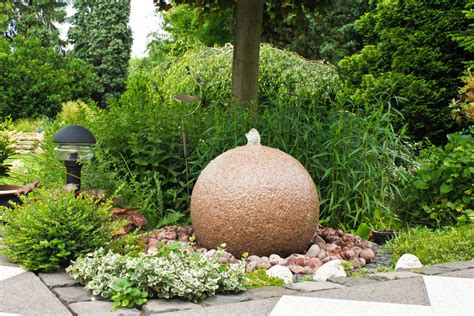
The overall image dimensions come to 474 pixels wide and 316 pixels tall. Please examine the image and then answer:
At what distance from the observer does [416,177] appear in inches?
232

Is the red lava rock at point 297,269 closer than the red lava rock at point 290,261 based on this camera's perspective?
Yes

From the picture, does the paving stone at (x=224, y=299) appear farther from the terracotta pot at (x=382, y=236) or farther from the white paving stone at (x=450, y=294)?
the terracotta pot at (x=382, y=236)

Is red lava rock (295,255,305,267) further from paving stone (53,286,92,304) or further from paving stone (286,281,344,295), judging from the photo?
paving stone (53,286,92,304)

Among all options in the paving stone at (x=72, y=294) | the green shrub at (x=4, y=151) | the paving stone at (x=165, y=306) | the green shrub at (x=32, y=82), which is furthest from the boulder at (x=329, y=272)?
the green shrub at (x=32, y=82)

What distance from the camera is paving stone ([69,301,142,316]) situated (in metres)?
2.79

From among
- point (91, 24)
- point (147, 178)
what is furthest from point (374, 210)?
point (91, 24)

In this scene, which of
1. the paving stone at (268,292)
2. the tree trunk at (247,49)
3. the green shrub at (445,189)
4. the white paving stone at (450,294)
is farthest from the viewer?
the tree trunk at (247,49)

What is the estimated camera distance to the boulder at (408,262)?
Result: 398 centimetres

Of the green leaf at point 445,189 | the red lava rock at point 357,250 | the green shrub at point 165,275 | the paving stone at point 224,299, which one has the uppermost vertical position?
the green leaf at point 445,189

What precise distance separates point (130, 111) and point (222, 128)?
3.72ft

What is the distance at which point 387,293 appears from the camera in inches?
123

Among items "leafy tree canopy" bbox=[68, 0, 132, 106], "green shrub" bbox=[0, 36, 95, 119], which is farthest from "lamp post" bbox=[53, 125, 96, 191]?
"leafy tree canopy" bbox=[68, 0, 132, 106]

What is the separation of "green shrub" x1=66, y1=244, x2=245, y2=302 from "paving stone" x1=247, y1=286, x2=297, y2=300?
0.26 ft

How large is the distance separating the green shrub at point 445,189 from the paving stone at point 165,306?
315 cm
